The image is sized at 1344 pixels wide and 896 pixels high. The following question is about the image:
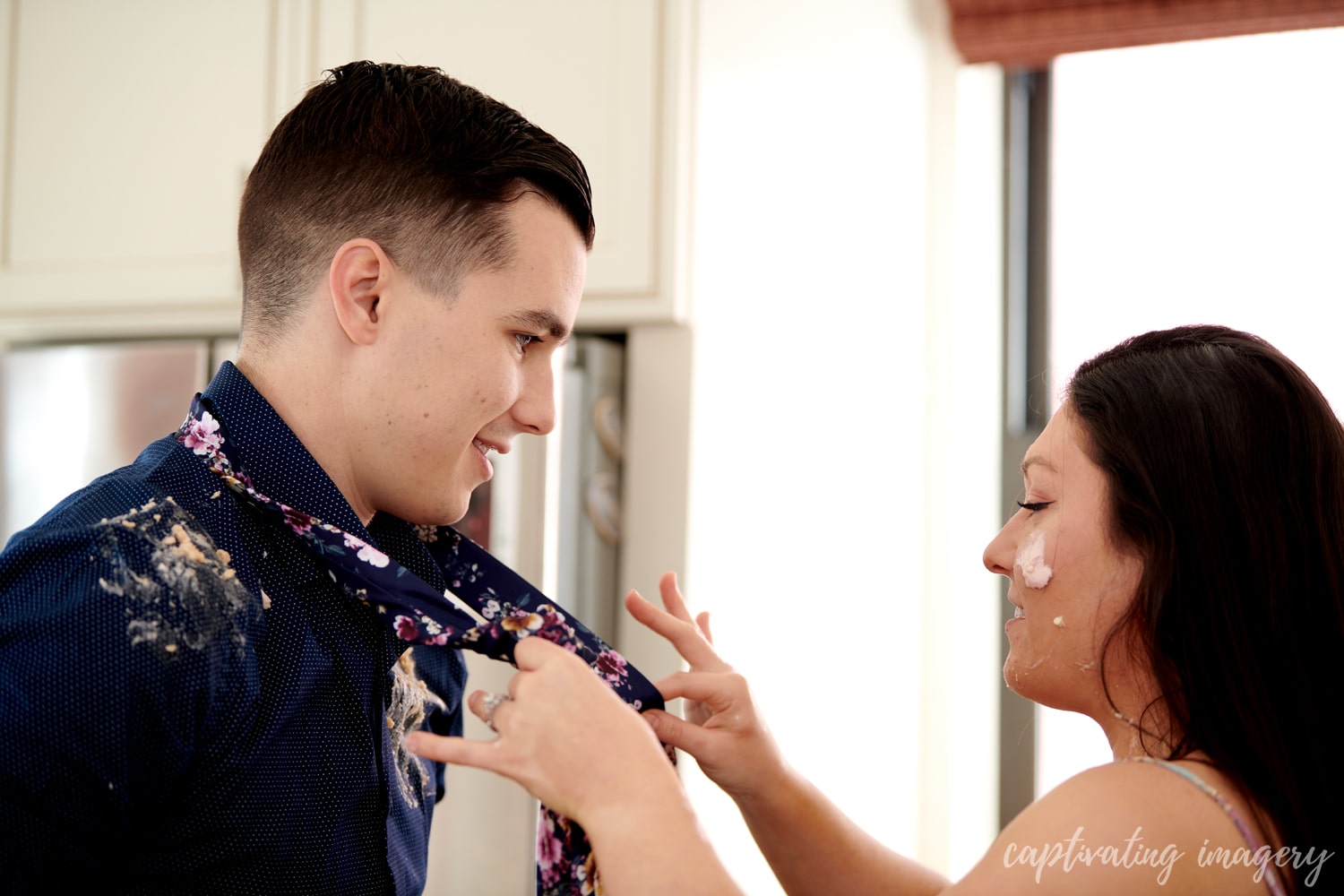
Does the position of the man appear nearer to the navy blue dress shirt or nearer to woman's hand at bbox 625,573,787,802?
the navy blue dress shirt

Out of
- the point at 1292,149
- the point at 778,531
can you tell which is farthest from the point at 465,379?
the point at 1292,149

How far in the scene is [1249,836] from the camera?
0.86 metres

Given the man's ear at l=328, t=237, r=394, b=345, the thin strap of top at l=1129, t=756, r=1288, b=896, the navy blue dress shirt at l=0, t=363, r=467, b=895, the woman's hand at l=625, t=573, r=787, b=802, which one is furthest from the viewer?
the woman's hand at l=625, t=573, r=787, b=802

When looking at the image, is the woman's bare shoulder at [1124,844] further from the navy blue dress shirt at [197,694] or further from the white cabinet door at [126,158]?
the white cabinet door at [126,158]

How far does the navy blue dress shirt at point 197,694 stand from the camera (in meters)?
0.74

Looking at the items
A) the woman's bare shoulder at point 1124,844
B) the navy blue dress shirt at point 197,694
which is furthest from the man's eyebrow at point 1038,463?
the navy blue dress shirt at point 197,694

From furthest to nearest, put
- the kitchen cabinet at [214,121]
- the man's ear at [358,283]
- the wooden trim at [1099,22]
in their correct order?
the wooden trim at [1099,22]
the kitchen cabinet at [214,121]
the man's ear at [358,283]

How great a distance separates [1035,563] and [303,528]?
594 millimetres

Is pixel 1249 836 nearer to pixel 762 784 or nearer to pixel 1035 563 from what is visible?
pixel 1035 563

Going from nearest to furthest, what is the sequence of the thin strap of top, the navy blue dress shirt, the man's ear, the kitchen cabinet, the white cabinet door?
1. the navy blue dress shirt
2. the thin strap of top
3. the man's ear
4. the kitchen cabinet
5. the white cabinet door

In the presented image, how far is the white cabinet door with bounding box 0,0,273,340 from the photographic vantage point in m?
2.04

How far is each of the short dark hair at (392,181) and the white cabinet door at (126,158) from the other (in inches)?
42.8

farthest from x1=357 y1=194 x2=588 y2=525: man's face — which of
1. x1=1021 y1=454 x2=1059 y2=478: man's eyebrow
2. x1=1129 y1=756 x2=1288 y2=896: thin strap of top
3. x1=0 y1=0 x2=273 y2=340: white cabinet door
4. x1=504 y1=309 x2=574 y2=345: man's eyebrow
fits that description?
x1=0 y1=0 x2=273 y2=340: white cabinet door

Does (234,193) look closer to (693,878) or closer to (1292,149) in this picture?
(693,878)
